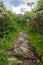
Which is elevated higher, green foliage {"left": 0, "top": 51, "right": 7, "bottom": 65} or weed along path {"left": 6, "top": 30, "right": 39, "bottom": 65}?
green foliage {"left": 0, "top": 51, "right": 7, "bottom": 65}

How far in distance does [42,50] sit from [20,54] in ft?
9.00

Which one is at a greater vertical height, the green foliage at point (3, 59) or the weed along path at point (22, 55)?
the green foliage at point (3, 59)

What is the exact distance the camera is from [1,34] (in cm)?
3172

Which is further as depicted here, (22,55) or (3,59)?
(22,55)

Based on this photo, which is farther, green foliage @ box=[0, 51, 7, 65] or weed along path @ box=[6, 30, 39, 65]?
weed along path @ box=[6, 30, 39, 65]

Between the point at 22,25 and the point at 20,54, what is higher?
the point at 20,54

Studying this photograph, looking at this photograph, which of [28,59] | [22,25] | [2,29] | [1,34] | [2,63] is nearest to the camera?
[2,63]

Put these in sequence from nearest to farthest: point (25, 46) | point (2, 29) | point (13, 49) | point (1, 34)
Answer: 1. point (13, 49)
2. point (25, 46)
3. point (1, 34)
4. point (2, 29)

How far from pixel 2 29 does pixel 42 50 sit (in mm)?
11114

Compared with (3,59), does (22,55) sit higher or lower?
lower

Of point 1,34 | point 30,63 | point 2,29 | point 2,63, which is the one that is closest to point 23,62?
point 30,63

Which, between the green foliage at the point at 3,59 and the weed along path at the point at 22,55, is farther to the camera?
the weed along path at the point at 22,55

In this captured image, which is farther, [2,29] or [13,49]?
[2,29]

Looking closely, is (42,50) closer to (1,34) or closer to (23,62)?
(23,62)
